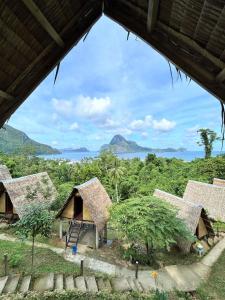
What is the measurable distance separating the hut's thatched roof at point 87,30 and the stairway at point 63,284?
21.9ft

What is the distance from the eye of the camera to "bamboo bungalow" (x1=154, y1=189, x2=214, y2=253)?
12.2 meters

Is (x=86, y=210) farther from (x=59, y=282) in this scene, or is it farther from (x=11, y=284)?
(x=11, y=284)

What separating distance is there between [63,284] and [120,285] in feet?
6.57

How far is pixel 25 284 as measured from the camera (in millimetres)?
7609

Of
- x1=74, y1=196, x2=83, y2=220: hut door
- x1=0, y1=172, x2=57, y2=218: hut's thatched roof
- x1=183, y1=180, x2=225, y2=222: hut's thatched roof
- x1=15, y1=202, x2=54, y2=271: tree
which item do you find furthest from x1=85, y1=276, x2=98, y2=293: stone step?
x1=183, y1=180, x2=225, y2=222: hut's thatched roof

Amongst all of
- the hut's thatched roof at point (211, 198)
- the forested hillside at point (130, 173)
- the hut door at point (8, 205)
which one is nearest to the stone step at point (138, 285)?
the hut's thatched roof at point (211, 198)

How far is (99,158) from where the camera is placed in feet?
92.9

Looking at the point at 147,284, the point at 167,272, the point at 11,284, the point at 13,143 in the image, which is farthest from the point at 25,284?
the point at 13,143

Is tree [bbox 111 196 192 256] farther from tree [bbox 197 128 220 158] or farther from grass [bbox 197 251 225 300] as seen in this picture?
tree [bbox 197 128 220 158]

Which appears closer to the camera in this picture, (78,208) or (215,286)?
(215,286)

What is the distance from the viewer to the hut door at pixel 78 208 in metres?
13.2

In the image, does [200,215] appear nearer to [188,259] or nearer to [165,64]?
[188,259]

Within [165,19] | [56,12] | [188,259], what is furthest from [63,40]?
[188,259]

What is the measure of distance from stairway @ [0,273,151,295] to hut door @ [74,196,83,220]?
14.8 feet
